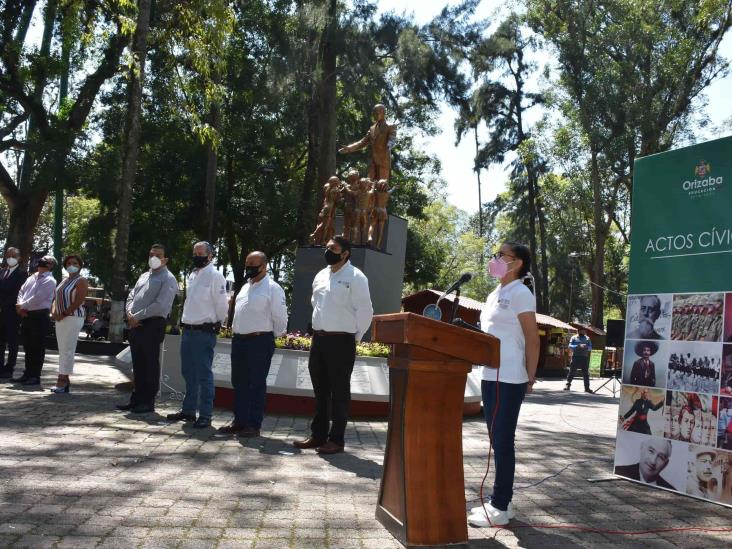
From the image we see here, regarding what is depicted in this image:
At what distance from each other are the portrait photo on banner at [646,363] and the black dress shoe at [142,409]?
16.7 ft

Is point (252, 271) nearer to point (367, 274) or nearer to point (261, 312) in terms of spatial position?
point (261, 312)

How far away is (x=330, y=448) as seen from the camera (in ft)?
21.9

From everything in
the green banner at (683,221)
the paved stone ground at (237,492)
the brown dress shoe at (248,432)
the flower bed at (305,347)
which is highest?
the green banner at (683,221)

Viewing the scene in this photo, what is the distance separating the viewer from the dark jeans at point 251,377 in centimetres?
748

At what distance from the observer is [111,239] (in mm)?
29766

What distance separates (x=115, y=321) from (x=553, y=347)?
72.1 ft

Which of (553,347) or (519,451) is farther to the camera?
(553,347)

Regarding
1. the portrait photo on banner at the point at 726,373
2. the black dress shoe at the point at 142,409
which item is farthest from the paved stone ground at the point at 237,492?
the portrait photo on banner at the point at 726,373

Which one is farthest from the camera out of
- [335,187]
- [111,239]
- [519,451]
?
[111,239]

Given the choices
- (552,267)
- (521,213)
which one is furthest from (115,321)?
(552,267)

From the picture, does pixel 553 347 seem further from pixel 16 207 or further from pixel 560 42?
pixel 16 207

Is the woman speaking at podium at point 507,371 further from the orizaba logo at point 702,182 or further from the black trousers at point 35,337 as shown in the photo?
the black trousers at point 35,337

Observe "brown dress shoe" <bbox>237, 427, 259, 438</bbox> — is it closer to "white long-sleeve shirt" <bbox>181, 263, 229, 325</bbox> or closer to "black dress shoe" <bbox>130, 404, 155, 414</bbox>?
"white long-sleeve shirt" <bbox>181, 263, 229, 325</bbox>

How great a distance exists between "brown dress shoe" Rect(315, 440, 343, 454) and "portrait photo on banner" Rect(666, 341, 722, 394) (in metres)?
2.86
